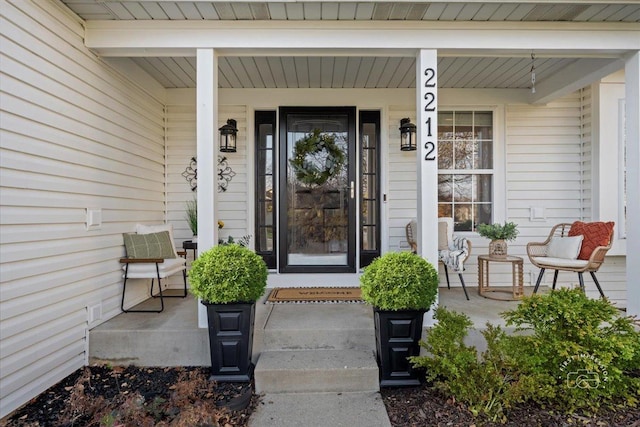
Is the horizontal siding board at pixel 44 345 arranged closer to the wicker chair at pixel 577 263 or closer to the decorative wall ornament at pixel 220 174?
the decorative wall ornament at pixel 220 174

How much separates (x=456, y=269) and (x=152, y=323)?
290cm

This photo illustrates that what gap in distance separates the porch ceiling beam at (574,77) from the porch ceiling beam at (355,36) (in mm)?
398

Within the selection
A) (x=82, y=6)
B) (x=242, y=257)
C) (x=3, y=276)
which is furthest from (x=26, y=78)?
(x=242, y=257)

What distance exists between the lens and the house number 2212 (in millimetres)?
2863

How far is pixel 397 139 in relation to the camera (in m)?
4.37

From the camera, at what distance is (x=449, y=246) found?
3.89m

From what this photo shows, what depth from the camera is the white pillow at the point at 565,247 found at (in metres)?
3.54

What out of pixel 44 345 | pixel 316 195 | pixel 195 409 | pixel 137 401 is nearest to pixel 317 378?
pixel 195 409

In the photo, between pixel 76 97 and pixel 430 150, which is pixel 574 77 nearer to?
pixel 430 150

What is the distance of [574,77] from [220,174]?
4044mm

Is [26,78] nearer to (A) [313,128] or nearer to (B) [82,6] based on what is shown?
(B) [82,6]

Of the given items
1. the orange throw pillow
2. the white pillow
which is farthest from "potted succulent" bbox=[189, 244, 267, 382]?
the orange throw pillow

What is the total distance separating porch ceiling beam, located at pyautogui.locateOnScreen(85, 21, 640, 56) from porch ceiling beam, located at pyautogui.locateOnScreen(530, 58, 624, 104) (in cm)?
40

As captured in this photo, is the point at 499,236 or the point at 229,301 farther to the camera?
the point at 499,236
